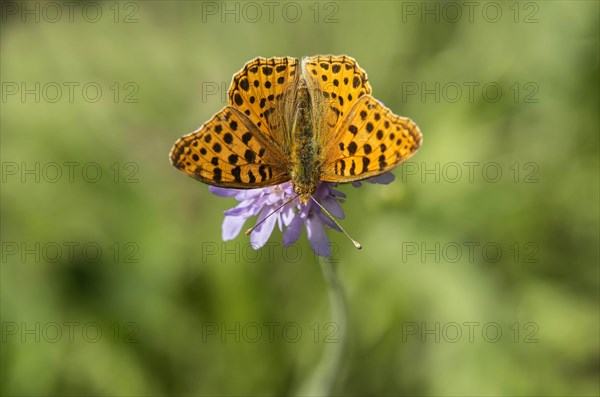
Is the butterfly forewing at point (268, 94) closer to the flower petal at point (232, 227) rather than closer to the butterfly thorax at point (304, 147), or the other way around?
the butterfly thorax at point (304, 147)

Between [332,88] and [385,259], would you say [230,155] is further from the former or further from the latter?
[385,259]

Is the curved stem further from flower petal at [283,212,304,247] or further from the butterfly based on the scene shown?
the butterfly

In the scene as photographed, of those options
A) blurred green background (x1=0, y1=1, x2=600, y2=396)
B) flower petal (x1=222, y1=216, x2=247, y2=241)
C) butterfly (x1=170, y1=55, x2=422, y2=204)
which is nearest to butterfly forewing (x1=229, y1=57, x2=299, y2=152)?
butterfly (x1=170, y1=55, x2=422, y2=204)

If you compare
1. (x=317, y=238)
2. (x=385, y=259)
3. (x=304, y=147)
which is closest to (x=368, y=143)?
(x=304, y=147)

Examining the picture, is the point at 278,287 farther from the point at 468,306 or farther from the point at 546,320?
the point at 546,320

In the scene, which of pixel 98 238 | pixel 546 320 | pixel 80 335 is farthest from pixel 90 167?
pixel 546 320

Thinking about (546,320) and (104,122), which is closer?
(546,320)

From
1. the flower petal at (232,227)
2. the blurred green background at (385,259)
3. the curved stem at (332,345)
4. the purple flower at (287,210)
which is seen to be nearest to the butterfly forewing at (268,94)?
the purple flower at (287,210)
